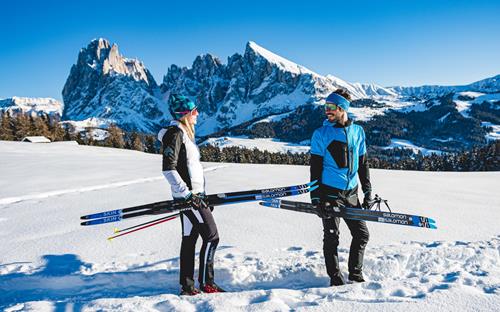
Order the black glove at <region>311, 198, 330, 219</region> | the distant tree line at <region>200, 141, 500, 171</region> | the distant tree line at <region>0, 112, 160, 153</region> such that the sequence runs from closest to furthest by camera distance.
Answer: the black glove at <region>311, 198, 330, 219</region>
the distant tree line at <region>0, 112, 160, 153</region>
the distant tree line at <region>200, 141, 500, 171</region>

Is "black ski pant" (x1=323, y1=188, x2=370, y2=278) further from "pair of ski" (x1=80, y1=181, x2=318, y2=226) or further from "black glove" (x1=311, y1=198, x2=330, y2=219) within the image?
"pair of ski" (x1=80, y1=181, x2=318, y2=226)

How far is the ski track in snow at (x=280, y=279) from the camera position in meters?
3.96

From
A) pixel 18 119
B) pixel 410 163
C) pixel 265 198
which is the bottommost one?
pixel 410 163

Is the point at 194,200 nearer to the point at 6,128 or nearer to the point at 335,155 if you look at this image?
the point at 335,155

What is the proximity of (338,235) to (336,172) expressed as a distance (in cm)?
90

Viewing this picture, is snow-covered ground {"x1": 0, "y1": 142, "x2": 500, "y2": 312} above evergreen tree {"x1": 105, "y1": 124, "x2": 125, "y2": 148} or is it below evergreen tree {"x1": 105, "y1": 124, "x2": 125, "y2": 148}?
below

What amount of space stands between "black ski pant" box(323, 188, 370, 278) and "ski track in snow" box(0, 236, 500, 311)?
39 cm

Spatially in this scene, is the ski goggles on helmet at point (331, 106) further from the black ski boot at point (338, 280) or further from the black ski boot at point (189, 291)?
Result: the black ski boot at point (189, 291)

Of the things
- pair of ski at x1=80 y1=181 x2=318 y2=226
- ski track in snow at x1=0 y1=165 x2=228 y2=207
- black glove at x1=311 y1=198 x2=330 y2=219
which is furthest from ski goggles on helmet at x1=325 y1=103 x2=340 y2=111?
ski track in snow at x1=0 y1=165 x2=228 y2=207

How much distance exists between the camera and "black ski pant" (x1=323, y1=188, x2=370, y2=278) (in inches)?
180

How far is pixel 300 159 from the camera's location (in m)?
115

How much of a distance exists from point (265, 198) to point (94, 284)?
290 centimetres

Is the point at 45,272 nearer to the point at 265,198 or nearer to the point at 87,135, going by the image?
the point at 265,198

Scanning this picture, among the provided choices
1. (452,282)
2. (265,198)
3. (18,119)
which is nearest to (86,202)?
(265,198)
